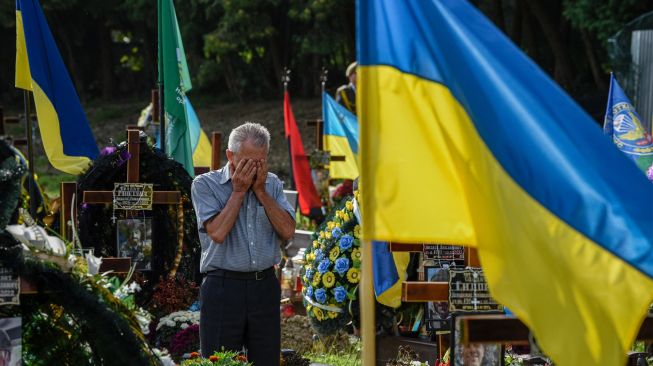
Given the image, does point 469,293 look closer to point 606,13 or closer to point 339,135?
point 339,135

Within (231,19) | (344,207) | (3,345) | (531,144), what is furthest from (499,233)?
(231,19)

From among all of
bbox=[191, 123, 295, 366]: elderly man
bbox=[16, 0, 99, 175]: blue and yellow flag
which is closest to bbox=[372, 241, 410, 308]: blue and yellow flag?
bbox=[191, 123, 295, 366]: elderly man

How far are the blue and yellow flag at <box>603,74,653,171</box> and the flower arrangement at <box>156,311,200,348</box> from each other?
3904 millimetres

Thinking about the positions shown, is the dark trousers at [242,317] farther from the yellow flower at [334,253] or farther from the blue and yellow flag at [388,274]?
the yellow flower at [334,253]

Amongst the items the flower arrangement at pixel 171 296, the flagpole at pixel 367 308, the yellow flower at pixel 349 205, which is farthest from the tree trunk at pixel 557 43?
the flagpole at pixel 367 308

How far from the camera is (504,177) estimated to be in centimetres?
423

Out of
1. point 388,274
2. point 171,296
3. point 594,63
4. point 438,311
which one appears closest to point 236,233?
point 438,311

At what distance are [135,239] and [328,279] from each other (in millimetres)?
1356

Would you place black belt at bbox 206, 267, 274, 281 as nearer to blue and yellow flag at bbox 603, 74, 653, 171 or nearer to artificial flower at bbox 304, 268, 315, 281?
artificial flower at bbox 304, 268, 315, 281

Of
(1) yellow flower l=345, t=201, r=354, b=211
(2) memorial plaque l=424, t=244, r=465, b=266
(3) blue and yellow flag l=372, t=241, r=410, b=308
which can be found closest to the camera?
(2) memorial plaque l=424, t=244, r=465, b=266

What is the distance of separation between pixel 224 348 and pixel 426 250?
126 cm

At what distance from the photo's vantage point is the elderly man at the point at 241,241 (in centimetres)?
614

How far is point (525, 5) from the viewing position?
27.7 meters

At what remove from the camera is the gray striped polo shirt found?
6.18 m
